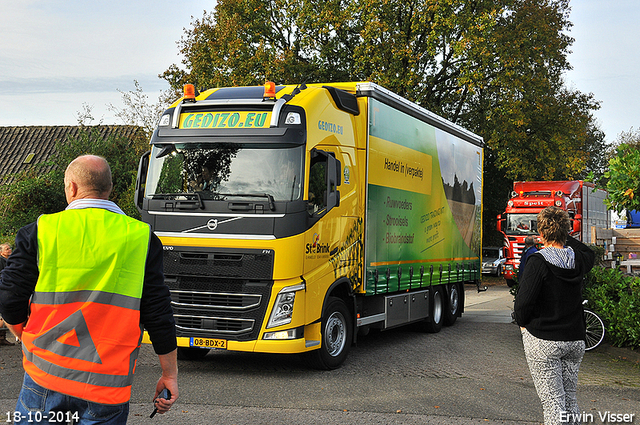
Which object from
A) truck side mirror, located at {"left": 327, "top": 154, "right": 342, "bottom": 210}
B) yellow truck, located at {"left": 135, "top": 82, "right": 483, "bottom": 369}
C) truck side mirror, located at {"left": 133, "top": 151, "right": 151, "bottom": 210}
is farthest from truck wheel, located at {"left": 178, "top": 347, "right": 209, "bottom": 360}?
truck side mirror, located at {"left": 327, "top": 154, "right": 342, "bottom": 210}

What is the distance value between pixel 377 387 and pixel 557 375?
11.3 feet

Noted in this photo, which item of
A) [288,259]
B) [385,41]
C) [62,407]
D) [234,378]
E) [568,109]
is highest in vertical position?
[385,41]

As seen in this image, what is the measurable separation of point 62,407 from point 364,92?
7.36 meters

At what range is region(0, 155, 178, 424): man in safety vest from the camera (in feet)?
9.41

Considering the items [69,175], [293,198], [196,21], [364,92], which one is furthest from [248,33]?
[69,175]

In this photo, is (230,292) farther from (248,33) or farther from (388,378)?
(248,33)

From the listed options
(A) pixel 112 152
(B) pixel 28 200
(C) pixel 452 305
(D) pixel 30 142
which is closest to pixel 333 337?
(C) pixel 452 305

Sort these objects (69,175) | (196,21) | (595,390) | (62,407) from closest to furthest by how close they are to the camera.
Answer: (62,407) → (69,175) → (595,390) → (196,21)

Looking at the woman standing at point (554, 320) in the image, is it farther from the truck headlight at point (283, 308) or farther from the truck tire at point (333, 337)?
the truck tire at point (333, 337)

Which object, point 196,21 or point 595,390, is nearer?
point 595,390

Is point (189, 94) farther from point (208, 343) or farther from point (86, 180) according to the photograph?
point (86, 180)

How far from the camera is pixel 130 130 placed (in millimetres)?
23828

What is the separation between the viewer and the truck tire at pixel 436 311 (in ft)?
41.1

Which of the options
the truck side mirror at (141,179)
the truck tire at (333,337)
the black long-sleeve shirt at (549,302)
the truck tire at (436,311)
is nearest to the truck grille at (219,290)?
the truck side mirror at (141,179)
